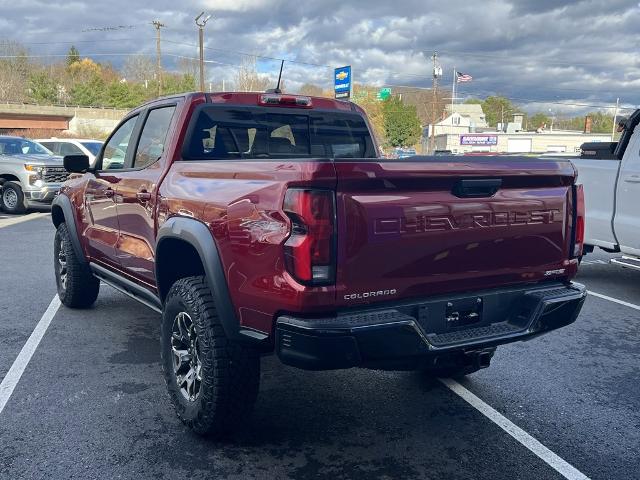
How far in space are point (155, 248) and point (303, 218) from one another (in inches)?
60.7

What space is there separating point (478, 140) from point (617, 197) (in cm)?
7524

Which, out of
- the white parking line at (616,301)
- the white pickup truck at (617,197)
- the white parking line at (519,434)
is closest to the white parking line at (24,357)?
the white parking line at (519,434)

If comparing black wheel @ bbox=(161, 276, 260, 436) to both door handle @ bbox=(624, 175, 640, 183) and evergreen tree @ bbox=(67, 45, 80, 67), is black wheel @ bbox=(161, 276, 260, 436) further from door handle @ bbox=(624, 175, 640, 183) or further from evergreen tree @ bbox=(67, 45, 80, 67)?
evergreen tree @ bbox=(67, 45, 80, 67)

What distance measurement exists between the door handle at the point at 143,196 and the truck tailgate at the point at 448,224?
1.85 metres

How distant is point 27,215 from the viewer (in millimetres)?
14578

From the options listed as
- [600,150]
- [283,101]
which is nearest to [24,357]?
[283,101]

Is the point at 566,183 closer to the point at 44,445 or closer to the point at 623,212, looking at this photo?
the point at 44,445

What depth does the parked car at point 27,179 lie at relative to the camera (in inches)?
555

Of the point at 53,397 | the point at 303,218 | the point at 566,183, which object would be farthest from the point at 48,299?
the point at 566,183

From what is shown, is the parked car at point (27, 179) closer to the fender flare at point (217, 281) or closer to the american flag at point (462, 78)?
the fender flare at point (217, 281)

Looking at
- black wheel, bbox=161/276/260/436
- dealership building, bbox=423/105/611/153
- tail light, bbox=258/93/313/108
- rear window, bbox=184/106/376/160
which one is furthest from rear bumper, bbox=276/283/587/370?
dealership building, bbox=423/105/611/153

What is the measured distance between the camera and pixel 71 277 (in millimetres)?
5938

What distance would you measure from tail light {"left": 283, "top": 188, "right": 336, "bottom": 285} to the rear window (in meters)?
1.63

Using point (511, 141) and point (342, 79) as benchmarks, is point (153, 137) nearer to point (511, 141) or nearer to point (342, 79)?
point (342, 79)
